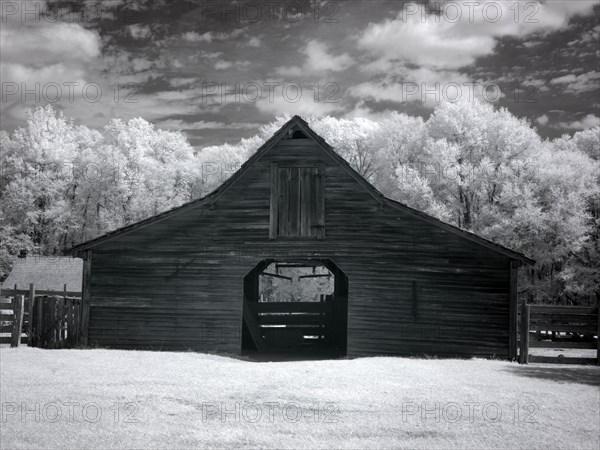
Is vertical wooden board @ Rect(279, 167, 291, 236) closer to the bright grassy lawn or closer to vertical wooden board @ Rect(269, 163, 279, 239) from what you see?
vertical wooden board @ Rect(269, 163, 279, 239)

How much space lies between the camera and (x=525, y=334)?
18516 millimetres

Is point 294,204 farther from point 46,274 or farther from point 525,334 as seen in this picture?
point 46,274

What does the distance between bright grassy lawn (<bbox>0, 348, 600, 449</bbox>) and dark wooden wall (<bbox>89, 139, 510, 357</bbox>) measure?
254cm

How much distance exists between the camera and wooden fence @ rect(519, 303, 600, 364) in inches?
724

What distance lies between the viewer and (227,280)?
19.9 meters

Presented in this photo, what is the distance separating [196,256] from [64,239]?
47.1 meters

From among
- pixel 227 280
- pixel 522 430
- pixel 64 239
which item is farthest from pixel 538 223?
pixel 64 239

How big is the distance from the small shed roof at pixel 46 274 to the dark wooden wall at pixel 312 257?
26.5m

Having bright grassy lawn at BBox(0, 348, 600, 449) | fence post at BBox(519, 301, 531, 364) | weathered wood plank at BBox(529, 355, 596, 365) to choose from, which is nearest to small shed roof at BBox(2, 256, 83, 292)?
bright grassy lawn at BBox(0, 348, 600, 449)

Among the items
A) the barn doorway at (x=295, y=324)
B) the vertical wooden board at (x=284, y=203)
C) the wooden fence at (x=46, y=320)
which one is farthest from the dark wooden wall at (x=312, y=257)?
the barn doorway at (x=295, y=324)

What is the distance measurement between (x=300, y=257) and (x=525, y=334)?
7229 mm

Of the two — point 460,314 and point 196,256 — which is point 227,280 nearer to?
point 196,256

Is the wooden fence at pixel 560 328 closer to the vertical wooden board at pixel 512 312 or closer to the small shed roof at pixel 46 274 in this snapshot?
the vertical wooden board at pixel 512 312

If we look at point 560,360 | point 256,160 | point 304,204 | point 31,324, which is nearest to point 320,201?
point 304,204
